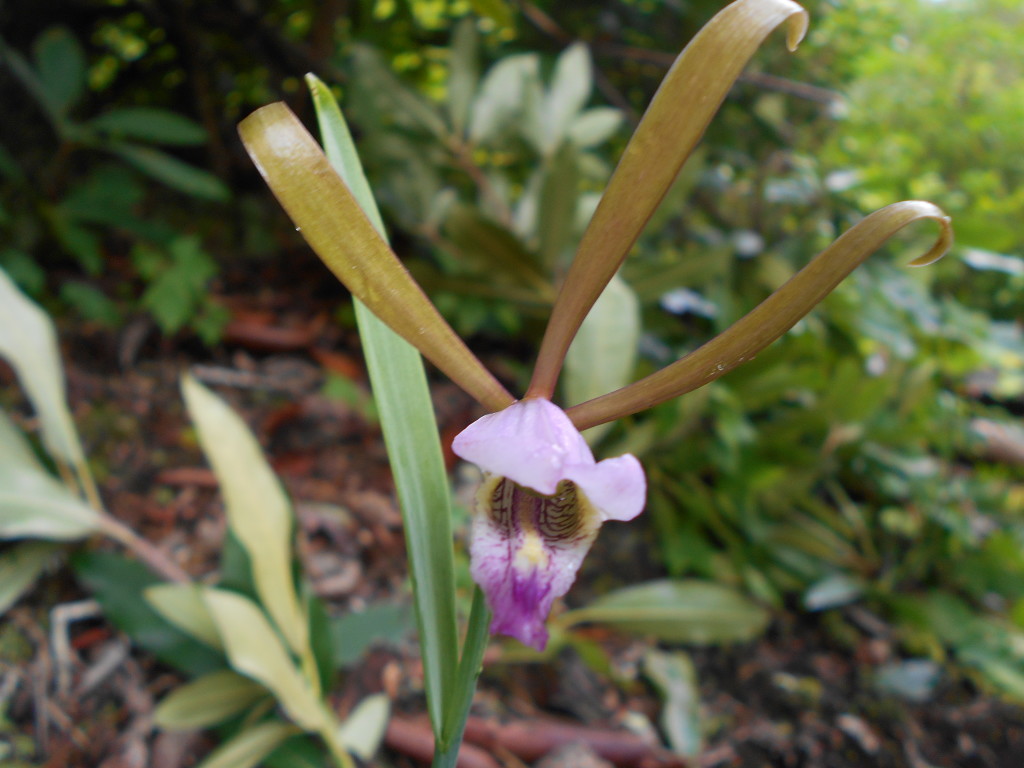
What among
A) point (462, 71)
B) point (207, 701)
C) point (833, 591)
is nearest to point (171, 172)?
point (462, 71)

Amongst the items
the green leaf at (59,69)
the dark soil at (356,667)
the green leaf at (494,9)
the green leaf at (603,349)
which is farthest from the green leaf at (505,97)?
the green leaf at (59,69)

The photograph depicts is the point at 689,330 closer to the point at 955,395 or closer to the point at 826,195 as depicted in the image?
the point at 826,195

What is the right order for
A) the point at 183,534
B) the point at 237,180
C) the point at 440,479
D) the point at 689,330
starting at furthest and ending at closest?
the point at 237,180, the point at 689,330, the point at 183,534, the point at 440,479

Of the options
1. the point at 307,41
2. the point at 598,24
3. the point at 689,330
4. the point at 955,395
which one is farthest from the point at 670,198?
the point at 307,41

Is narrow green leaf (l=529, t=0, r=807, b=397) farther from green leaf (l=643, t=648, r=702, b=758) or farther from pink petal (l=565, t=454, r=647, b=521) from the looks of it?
green leaf (l=643, t=648, r=702, b=758)

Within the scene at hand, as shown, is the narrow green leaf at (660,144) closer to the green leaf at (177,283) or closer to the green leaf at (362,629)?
the green leaf at (362,629)

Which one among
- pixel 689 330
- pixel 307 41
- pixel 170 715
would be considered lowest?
pixel 689 330

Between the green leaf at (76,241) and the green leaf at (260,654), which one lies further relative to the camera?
the green leaf at (76,241)
